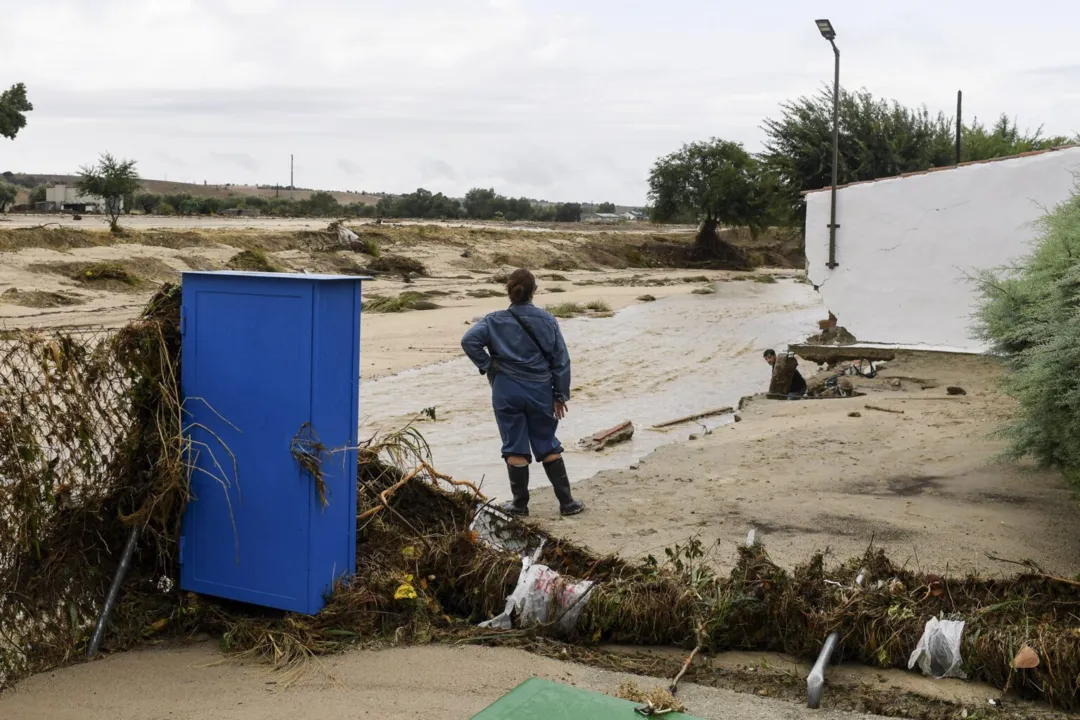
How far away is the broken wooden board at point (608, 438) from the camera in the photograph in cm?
1291

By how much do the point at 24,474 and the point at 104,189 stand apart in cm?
4349

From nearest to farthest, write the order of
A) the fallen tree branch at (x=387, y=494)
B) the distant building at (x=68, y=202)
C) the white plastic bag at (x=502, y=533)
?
the fallen tree branch at (x=387, y=494), the white plastic bag at (x=502, y=533), the distant building at (x=68, y=202)

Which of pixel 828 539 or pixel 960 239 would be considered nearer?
pixel 828 539

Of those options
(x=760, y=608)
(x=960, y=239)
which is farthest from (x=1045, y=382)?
(x=960, y=239)

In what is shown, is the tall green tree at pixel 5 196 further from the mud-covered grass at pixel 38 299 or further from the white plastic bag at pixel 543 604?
the white plastic bag at pixel 543 604

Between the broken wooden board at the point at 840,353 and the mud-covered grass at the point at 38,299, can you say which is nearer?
the broken wooden board at the point at 840,353

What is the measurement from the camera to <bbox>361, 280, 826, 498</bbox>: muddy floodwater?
12.7m

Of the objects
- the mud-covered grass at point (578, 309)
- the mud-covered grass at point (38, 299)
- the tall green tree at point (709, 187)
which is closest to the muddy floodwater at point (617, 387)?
the mud-covered grass at point (578, 309)

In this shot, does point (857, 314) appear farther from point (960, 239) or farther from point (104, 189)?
point (104, 189)

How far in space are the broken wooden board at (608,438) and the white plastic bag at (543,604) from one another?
712 centimetres

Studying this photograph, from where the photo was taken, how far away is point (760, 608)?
216 inches

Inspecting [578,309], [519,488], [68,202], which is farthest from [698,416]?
[68,202]

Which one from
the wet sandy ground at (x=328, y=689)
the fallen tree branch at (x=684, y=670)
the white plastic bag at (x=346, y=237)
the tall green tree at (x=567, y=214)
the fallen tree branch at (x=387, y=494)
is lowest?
the wet sandy ground at (x=328, y=689)

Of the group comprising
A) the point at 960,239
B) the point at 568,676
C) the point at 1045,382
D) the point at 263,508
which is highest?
the point at 960,239
